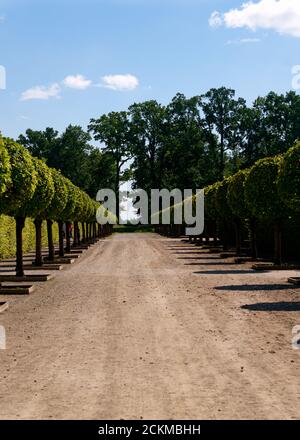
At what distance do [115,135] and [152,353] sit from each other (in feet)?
374

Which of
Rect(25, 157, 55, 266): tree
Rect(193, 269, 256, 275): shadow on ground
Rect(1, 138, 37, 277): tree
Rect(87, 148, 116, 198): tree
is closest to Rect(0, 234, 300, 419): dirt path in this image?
Rect(1, 138, 37, 277): tree

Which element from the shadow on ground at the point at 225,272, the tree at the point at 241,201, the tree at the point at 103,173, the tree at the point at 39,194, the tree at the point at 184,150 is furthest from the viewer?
the tree at the point at 103,173

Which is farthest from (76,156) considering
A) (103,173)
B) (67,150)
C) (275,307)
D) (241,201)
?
(275,307)

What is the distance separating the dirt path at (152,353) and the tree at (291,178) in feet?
9.83

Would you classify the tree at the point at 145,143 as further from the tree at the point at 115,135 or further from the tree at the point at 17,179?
the tree at the point at 17,179

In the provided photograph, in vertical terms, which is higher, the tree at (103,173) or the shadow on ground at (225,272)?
the tree at (103,173)

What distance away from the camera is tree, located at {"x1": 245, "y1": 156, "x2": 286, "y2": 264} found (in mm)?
26234

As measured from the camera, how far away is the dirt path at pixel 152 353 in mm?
7328

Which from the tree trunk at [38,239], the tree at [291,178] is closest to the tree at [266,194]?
the tree at [291,178]

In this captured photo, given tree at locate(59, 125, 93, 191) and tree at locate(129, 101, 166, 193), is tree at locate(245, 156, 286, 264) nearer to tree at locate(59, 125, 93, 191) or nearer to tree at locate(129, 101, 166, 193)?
tree at locate(129, 101, 166, 193)

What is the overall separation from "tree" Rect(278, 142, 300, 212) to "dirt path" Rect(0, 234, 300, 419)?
9.83 ft

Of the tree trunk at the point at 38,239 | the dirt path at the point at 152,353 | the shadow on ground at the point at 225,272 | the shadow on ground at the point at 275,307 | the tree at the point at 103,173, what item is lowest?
the shadow on ground at the point at 225,272

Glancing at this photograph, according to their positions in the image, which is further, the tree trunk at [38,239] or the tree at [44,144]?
the tree at [44,144]
